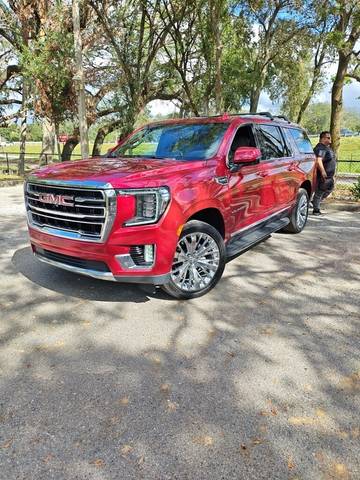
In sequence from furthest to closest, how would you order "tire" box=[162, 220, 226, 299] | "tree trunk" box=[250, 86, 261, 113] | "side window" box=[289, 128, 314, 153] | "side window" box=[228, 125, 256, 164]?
"tree trunk" box=[250, 86, 261, 113]
"side window" box=[289, 128, 314, 153]
"side window" box=[228, 125, 256, 164]
"tire" box=[162, 220, 226, 299]

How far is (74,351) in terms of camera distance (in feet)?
10.6

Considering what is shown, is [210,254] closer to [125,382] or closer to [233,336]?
[233,336]

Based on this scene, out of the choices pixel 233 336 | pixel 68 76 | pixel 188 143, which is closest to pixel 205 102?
pixel 68 76

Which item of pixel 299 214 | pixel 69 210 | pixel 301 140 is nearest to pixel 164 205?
pixel 69 210

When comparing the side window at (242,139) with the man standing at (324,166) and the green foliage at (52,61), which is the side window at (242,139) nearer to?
the man standing at (324,166)

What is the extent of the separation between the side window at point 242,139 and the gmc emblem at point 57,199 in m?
1.93

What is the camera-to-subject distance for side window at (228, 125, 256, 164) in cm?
471

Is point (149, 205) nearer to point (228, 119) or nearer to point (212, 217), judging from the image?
point (212, 217)

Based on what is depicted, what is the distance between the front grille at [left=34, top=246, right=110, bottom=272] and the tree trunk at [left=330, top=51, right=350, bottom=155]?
1090 cm

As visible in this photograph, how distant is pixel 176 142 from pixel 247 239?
5.08ft

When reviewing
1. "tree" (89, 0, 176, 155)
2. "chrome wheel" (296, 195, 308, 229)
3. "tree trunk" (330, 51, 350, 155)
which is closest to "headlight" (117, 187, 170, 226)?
"chrome wheel" (296, 195, 308, 229)

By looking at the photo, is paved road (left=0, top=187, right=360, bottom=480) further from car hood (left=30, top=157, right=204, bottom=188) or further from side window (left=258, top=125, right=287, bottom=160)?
side window (left=258, top=125, right=287, bottom=160)

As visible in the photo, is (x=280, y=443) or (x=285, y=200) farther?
(x=285, y=200)

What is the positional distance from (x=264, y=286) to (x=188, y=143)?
6.48 ft
